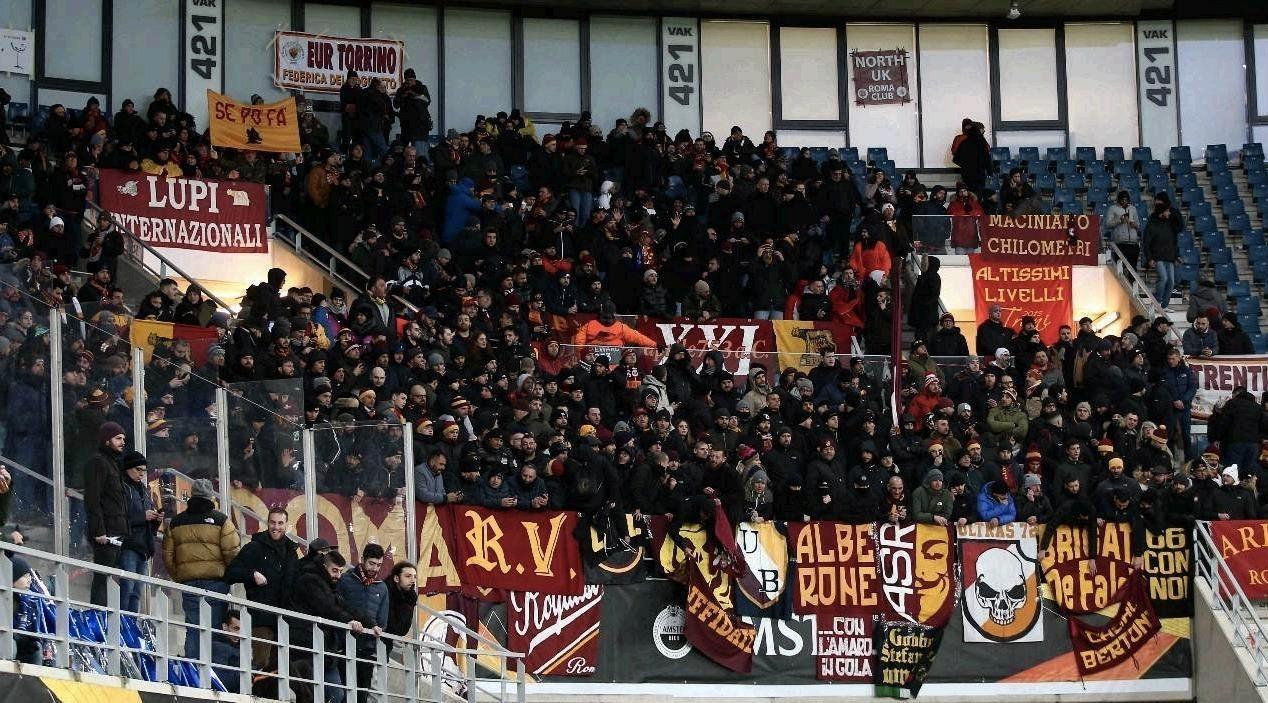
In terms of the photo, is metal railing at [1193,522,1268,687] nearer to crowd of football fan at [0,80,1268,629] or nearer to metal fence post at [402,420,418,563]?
crowd of football fan at [0,80,1268,629]

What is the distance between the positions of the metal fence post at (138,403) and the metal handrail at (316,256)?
34.1 ft

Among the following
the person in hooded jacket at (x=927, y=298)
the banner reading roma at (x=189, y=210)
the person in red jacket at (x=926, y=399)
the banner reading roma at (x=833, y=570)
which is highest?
the banner reading roma at (x=189, y=210)

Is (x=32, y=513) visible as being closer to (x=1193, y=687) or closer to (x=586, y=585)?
(x=586, y=585)

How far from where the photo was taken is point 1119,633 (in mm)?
20922

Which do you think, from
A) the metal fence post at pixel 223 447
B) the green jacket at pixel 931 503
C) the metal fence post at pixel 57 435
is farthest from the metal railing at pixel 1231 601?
the metal fence post at pixel 57 435

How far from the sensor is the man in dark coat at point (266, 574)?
13492 millimetres

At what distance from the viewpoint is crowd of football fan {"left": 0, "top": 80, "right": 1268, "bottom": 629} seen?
1659 centimetres

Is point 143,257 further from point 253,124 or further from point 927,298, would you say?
point 927,298

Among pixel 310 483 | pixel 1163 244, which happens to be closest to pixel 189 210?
pixel 310 483

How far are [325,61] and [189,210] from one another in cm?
728

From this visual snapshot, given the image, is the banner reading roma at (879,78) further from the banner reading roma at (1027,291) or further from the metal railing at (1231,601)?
the metal railing at (1231,601)

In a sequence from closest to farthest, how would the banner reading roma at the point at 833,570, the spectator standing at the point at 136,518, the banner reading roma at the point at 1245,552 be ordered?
the spectator standing at the point at 136,518 → the banner reading roma at the point at 833,570 → the banner reading roma at the point at 1245,552

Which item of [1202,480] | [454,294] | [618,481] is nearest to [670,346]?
[454,294]

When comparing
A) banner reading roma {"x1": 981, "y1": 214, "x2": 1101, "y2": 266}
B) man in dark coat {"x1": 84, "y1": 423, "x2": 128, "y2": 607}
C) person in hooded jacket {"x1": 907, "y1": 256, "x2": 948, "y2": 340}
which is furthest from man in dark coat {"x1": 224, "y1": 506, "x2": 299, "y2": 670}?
banner reading roma {"x1": 981, "y1": 214, "x2": 1101, "y2": 266}
